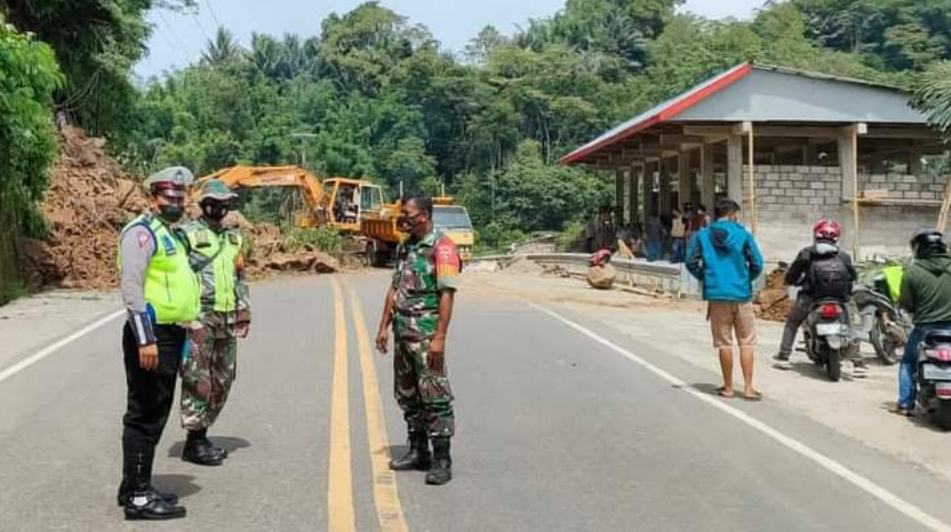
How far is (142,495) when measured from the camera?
18.4ft

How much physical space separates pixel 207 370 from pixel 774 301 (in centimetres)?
1375

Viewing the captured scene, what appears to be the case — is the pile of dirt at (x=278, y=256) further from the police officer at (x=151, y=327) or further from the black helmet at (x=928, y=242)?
the police officer at (x=151, y=327)

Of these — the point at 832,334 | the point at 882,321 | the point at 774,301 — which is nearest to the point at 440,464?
the point at 832,334

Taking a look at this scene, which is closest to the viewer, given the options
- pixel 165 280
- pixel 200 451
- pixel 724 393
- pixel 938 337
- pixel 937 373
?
pixel 165 280

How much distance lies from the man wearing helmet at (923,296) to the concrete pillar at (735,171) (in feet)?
51.1

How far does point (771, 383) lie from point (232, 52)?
3842 inches

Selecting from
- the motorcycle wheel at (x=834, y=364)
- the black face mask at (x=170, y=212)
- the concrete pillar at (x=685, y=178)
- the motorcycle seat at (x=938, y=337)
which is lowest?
the motorcycle wheel at (x=834, y=364)

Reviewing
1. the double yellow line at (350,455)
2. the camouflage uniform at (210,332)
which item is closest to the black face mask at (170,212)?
the camouflage uniform at (210,332)

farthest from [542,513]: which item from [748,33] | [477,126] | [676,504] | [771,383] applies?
[748,33]

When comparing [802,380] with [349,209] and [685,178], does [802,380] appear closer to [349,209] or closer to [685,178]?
[685,178]

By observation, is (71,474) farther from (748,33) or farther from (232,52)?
(232,52)

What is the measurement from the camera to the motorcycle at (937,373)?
27.7 feet

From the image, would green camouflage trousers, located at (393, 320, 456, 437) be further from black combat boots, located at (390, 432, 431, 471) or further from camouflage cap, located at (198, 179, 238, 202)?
camouflage cap, located at (198, 179, 238, 202)

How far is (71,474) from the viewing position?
6.47m
